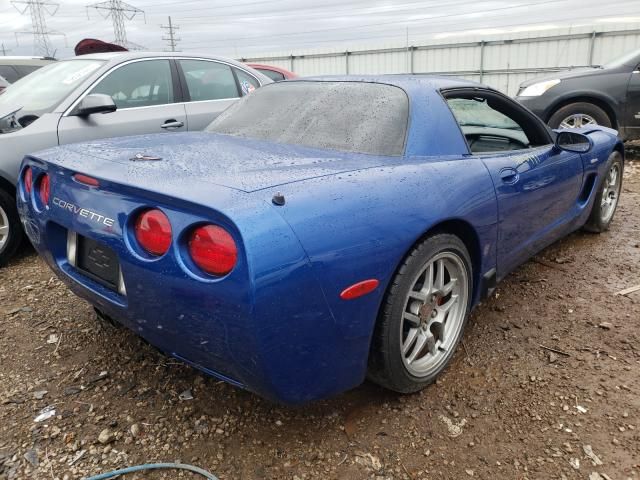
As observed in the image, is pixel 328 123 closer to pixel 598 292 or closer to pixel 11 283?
pixel 598 292

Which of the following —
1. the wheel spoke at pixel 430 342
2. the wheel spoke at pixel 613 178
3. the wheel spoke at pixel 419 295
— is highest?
the wheel spoke at pixel 419 295

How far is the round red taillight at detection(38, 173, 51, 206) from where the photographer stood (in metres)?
2.20

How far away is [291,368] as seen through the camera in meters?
1.63

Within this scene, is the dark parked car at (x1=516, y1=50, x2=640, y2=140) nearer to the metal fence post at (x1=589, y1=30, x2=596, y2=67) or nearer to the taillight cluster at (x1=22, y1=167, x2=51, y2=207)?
the taillight cluster at (x1=22, y1=167, x2=51, y2=207)

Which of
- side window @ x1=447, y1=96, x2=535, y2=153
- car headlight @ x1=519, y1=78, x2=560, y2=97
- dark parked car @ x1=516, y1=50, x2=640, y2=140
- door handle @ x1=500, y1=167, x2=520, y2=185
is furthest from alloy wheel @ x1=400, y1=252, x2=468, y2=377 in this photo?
car headlight @ x1=519, y1=78, x2=560, y2=97

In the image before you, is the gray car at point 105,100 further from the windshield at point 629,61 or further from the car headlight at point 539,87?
the windshield at point 629,61

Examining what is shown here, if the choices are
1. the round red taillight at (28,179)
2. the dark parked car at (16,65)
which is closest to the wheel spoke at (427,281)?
the round red taillight at (28,179)

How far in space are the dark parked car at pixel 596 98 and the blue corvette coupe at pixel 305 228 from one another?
4.69 m

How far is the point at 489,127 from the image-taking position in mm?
3244

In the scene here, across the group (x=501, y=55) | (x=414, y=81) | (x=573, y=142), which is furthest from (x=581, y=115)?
(x=501, y=55)

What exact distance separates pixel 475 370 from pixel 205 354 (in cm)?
138

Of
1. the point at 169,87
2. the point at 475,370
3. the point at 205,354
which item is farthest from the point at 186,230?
the point at 169,87

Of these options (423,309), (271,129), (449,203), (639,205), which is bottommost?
(639,205)

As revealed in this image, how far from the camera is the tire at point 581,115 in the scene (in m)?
6.93
